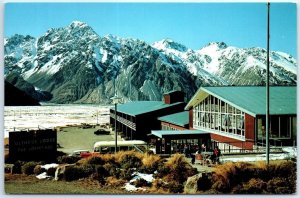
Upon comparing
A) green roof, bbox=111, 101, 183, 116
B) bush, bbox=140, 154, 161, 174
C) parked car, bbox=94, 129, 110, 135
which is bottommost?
bush, bbox=140, 154, 161, 174

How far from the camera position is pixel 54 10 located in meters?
12.3

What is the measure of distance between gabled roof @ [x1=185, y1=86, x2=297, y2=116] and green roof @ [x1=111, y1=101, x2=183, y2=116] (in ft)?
2.57

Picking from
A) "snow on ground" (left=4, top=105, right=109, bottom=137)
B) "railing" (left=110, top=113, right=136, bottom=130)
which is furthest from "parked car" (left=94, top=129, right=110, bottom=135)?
"railing" (left=110, top=113, right=136, bottom=130)

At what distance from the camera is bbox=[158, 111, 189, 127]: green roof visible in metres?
12.9

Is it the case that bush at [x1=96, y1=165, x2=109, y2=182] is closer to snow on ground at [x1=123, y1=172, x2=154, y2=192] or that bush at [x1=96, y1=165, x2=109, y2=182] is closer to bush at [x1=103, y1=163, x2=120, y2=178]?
bush at [x1=103, y1=163, x2=120, y2=178]

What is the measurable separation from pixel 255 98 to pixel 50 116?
17.5 ft

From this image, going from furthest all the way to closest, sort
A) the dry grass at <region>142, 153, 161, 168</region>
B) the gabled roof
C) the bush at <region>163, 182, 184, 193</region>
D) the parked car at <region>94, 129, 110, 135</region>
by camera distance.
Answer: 1. the parked car at <region>94, 129, 110, 135</region>
2. the dry grass at <region>142, 153, 161, 168</region>
3. the gabled roof
4. the bush at <region>163, 182, 184, 193</region>

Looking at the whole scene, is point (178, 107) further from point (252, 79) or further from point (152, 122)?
point (252, 79)

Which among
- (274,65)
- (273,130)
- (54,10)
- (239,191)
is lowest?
(239,191)

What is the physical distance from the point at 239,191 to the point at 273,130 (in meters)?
1.93

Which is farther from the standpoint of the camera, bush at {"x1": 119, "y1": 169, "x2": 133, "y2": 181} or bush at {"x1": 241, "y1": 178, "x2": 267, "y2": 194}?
bush at {"x1": 119, "y1": 169, "x2": 133, "y2": 181}

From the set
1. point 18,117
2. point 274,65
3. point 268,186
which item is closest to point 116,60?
point 18,117

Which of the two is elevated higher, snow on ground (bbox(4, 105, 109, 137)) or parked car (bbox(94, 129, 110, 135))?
snow on ground (bbox(4, 105, 109, 137))

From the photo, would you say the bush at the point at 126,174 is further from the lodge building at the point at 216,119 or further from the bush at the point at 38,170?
the bush at the point at 38,170
